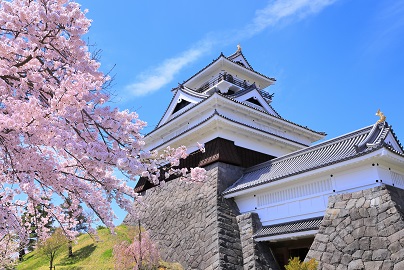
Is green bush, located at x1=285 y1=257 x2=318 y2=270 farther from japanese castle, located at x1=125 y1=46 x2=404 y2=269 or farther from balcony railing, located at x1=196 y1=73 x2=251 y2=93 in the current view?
balcony railing, located at x1=196 y1=73 x2=251 y2=93

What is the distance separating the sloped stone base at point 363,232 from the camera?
8.09m

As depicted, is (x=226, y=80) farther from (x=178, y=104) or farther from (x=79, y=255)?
(x=79, y=255)

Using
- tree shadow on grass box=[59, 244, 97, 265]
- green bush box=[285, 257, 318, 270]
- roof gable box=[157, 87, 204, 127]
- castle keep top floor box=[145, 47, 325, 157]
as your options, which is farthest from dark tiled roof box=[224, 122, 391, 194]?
tree shadow on grass box=[59, 244, 97, 265]

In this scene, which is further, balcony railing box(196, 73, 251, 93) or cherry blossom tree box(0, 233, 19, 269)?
balcony railing box(196, 73, 251, 93)

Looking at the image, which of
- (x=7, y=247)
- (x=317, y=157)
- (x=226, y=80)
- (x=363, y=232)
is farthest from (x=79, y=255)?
(x=363, y=232)

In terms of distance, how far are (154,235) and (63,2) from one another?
12.1 meters

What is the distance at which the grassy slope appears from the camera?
1530 centimetres

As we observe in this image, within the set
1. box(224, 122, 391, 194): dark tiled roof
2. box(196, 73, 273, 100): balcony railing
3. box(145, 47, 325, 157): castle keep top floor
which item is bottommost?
box(224, 122, 391, 194): dark tiled roof

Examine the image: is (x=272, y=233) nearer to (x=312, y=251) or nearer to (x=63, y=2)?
(x=312, y=251)

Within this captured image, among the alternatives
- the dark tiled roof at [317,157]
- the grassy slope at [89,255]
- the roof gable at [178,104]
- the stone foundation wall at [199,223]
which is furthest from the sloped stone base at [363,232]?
the roof gable at [178,104]

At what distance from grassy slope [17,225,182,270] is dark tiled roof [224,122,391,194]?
235 inches

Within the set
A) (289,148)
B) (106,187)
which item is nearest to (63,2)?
(106,187)

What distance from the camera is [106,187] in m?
5.19

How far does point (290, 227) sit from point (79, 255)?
12118 millimetres
